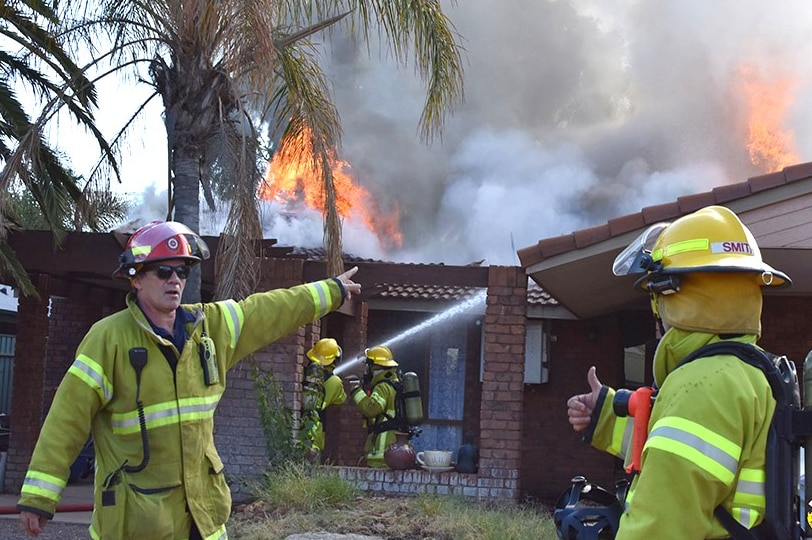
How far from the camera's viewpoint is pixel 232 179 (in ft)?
26.1

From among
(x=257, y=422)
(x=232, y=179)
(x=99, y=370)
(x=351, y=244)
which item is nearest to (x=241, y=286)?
(x=232, y=179)

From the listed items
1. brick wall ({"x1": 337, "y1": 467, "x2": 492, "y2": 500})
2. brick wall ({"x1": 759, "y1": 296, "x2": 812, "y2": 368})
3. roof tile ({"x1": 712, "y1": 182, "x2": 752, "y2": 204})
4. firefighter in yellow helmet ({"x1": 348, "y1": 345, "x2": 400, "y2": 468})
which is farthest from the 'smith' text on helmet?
brick wall ({"x1": 759, "y1": 296, "x2": 812, "y2": 368})

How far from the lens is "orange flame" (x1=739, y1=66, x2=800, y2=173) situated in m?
34.2

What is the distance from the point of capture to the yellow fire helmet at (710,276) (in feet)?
7.44

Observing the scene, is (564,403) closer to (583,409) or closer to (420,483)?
(420,483)

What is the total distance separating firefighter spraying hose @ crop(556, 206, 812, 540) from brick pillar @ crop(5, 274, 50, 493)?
9057mm

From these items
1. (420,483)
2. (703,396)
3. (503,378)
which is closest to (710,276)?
(703,396)

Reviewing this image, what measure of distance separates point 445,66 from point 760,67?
31884 millimetres

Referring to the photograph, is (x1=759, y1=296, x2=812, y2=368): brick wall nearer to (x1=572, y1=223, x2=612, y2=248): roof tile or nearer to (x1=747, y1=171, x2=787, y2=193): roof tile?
(x1=747, y1=171, x2=787, y2=193): roof tile

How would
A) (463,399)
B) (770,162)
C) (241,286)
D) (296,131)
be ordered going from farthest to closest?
(770,162) < (463,399) < (296,131) < (241,286)

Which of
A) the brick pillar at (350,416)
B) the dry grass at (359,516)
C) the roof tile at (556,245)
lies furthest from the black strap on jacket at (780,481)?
the brick pillar at (350,416)

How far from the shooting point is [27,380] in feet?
33.7

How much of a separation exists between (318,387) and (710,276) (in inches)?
292

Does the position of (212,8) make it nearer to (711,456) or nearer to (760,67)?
(711,456)
